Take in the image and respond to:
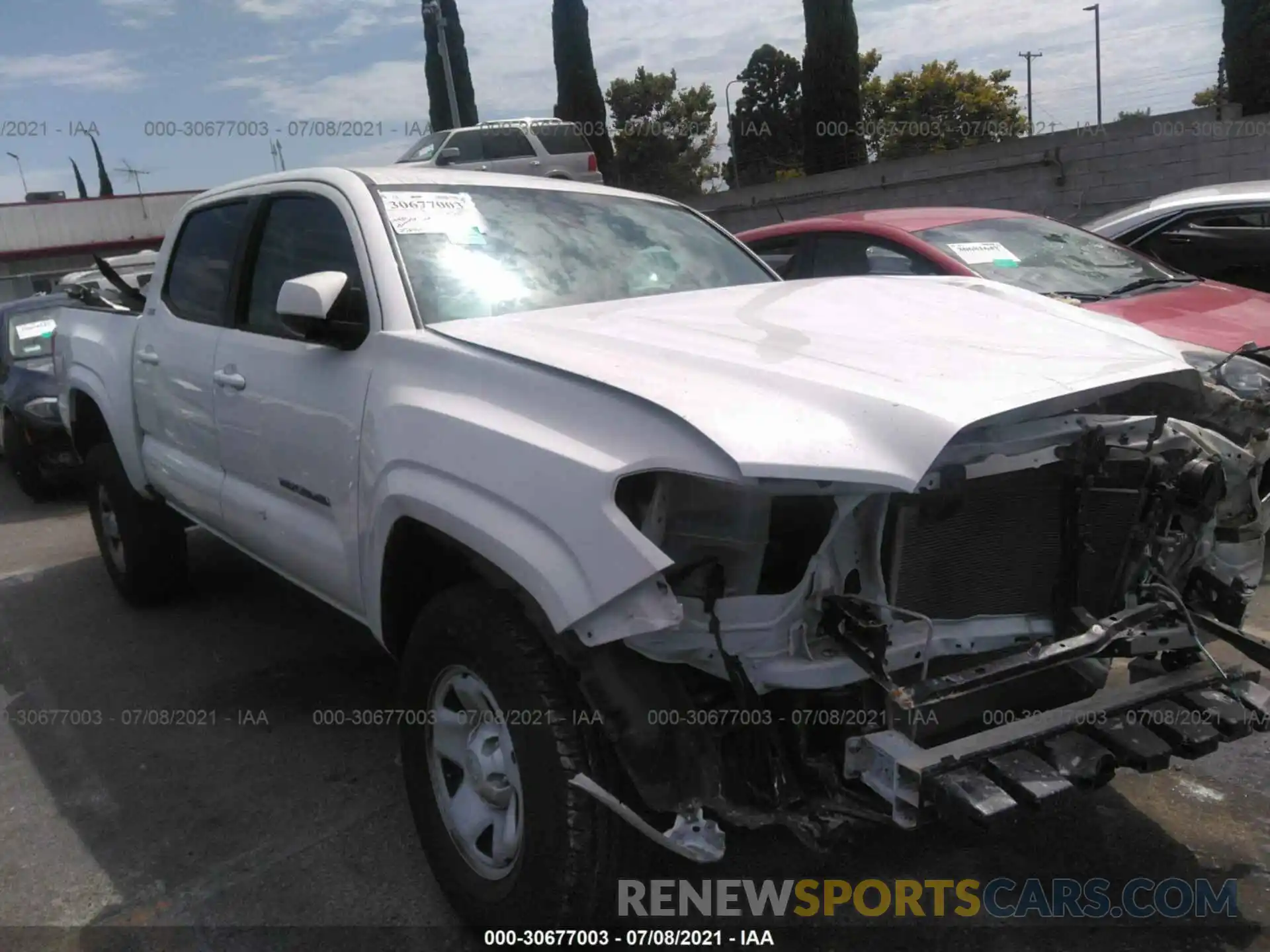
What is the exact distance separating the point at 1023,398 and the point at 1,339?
969 cm

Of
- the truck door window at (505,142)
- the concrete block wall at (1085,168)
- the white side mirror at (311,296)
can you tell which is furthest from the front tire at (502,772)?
the truck door window at (505,142)

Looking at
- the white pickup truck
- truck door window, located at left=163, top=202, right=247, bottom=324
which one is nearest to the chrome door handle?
truck door window, located at left=163, top=202, right=247, bottom=324

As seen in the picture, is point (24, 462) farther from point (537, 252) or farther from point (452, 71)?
point (452, 71)

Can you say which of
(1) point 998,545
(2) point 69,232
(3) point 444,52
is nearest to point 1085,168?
(1) point 998,545

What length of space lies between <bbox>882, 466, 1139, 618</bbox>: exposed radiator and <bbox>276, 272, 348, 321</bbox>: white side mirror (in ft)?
5.38

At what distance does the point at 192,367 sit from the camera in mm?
4070

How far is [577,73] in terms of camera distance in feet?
74.4

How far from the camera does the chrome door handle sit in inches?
142

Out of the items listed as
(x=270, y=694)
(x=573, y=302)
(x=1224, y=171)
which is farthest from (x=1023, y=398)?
(x=1224, y=171)

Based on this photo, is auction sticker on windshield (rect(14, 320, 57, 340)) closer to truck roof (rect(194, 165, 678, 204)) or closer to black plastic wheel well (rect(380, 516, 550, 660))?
truck roof (rect(194, 165, 678, 204))

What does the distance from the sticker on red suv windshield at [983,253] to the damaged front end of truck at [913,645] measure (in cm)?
326

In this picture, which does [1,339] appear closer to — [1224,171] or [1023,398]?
[1023,398]

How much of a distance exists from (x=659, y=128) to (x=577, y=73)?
83.1ft

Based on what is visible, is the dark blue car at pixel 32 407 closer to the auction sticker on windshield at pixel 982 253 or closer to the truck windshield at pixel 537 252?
the truck windshield at pixel 537 252
